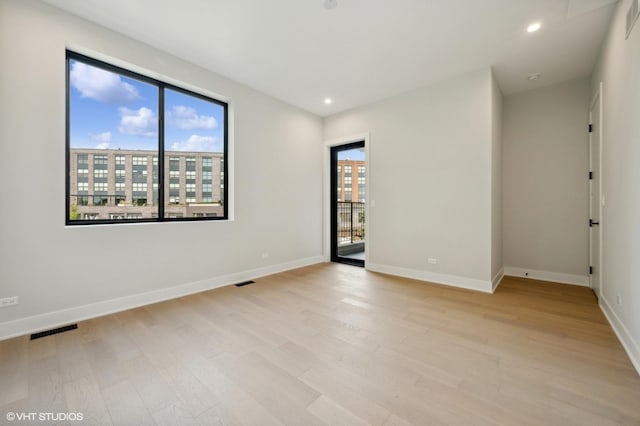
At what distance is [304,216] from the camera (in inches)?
203

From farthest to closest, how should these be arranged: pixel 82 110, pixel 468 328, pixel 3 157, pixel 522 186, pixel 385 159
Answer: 1. pixel 385 159
2. pixel 522 186
3. pixel 82 110
4. pixel 468 328
5. pixel 3 157

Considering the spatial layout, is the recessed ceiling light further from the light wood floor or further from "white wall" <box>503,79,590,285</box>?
the light wood floor

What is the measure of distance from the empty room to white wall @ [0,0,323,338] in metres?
0.02

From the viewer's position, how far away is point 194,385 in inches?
66.7

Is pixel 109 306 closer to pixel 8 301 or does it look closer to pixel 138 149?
pixel 8 301

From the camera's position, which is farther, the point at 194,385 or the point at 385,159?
the point at 385,159

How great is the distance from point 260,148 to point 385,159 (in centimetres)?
217

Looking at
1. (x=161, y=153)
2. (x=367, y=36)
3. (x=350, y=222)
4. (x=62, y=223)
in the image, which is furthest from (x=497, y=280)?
(x=62, y=223)

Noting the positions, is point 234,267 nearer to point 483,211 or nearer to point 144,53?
point 144,53

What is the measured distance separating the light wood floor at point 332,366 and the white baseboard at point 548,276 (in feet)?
3.26

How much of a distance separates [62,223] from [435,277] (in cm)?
463

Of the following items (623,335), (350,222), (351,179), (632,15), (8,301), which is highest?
(632,15)

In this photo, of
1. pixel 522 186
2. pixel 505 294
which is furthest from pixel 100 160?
pixel 522 186

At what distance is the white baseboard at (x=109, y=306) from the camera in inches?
92.0
